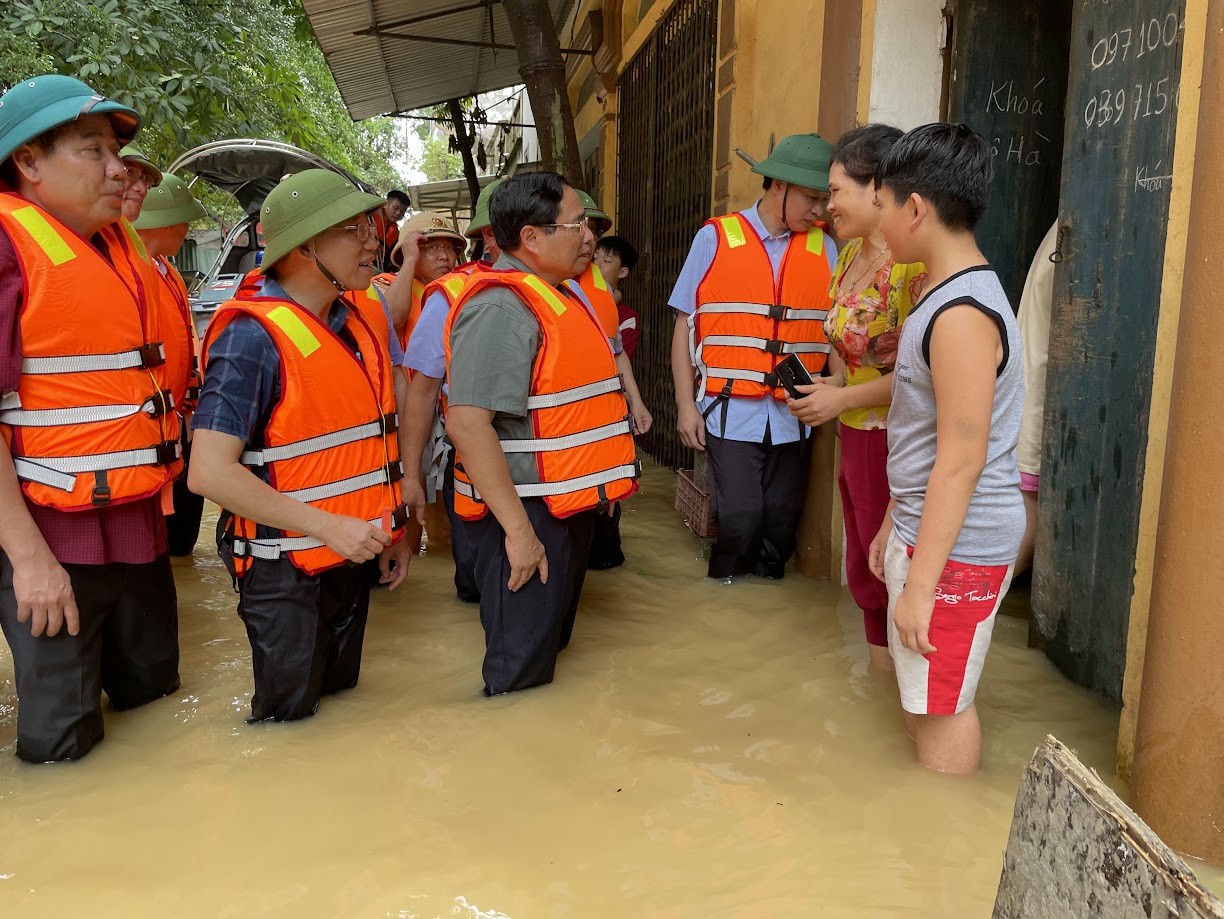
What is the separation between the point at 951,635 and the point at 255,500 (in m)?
1.84

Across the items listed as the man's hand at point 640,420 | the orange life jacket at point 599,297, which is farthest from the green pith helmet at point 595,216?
the man's hand at point 640,420

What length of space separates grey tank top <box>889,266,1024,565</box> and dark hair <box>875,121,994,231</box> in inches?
6.1

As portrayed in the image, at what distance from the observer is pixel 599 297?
4.70 meters

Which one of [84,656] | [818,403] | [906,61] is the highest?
[906,61]

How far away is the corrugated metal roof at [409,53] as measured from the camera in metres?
8.68

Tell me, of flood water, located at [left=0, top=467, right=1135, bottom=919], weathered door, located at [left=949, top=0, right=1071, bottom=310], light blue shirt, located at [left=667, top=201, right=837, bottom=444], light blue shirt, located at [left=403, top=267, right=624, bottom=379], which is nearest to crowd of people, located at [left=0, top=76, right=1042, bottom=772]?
flood water, located at [left=0, top=467, right=1135, bottom=919]

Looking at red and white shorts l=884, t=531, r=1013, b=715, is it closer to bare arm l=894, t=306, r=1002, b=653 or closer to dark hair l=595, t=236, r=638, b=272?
bare arm l=894, t=306, r=1002, b=653

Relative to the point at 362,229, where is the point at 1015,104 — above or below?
above

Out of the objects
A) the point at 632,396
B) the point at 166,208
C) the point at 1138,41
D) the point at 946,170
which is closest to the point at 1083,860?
the point at 946,170

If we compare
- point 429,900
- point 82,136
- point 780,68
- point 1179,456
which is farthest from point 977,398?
point 780,68

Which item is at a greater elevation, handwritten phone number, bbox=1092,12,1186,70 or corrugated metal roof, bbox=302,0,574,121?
corrugated metal roof, bbox=302,0,574,121

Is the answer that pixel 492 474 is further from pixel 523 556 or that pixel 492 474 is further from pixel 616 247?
pixel 616 247

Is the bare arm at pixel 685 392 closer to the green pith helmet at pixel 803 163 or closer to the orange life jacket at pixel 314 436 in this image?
the green pith helmet at pixel 803 163

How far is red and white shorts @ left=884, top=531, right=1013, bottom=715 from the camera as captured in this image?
2.35 meters
